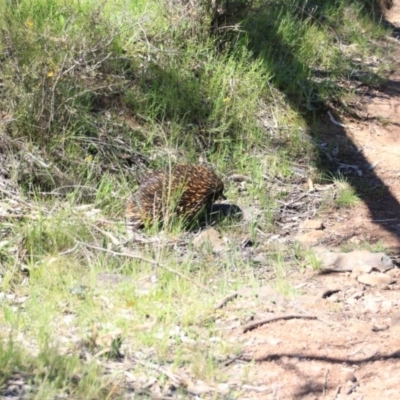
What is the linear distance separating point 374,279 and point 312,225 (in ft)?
4.97

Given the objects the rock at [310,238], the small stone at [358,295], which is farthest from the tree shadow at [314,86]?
the small stone at [358,295]

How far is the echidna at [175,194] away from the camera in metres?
6.95

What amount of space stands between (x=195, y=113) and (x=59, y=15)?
69.7 inches

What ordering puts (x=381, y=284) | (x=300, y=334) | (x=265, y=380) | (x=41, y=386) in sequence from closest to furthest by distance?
1. (x=41, y=386)
2. (x=265, y=380)
3. (x=300, y=334)
4. (x=381, y=284)

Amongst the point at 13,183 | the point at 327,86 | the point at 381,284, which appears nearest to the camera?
the point at 381,284

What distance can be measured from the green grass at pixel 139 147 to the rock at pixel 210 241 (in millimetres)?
102

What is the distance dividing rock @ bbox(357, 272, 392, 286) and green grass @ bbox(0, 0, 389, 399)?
0.41 meters

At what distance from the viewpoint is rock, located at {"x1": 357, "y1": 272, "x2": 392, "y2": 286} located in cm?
584

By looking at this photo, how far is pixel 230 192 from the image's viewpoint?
7.93 metres

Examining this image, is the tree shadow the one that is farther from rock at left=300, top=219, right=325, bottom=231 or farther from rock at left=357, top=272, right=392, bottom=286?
rock at left=357, top=272, right=392, bottom=286

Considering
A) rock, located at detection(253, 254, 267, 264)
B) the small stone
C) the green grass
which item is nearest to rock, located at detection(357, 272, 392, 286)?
the small stone

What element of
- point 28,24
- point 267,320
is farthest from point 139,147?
point 267,320

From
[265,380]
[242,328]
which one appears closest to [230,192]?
[242,328]

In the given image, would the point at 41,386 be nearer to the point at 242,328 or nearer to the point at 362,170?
the point at 242,328
